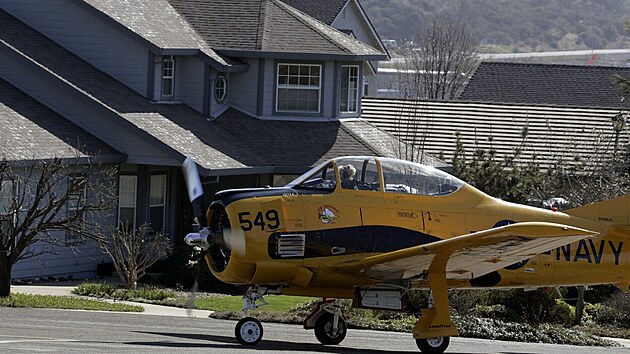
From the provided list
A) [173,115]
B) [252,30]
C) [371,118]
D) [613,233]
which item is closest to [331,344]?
[613,233]

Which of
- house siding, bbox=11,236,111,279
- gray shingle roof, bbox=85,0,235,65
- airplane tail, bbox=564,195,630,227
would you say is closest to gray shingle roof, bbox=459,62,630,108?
gray shingle roof, bbox=85,0,235,65

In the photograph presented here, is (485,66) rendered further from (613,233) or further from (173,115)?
(613,233)

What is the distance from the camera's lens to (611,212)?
68.4ft

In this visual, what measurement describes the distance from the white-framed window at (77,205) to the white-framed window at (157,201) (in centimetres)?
261

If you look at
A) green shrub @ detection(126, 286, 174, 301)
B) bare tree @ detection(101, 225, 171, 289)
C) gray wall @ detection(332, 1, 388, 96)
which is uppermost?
gray wall @ detection(332, 1, 388, 96)

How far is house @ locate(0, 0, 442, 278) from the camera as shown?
32656 mm

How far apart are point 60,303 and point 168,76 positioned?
39.1 ft

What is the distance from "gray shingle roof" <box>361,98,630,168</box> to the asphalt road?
16.3m

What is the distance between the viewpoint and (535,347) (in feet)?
72.8

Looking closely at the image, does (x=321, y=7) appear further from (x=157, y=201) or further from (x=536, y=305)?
(x=536, y=305)

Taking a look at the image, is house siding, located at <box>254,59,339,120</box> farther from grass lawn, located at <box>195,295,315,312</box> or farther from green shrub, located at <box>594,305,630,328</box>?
green shrub, located at <box>594,305,630,328</box>

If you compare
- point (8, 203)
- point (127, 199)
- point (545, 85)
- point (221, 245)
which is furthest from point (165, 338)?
point (545, 85)

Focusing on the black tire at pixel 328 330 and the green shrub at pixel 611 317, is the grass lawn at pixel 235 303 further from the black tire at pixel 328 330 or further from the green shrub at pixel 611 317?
the black tire at pixel 328 330

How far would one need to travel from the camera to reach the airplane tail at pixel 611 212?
20.8m
